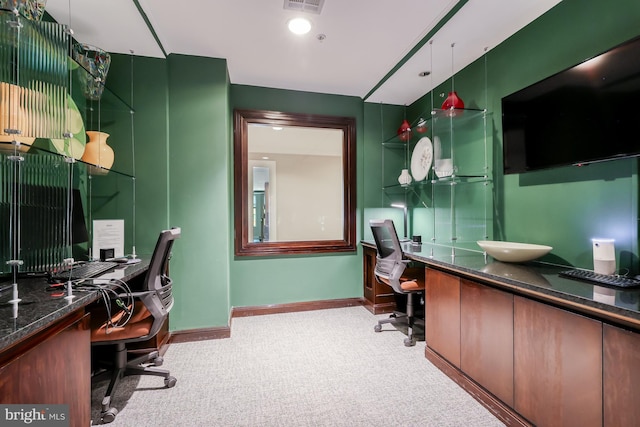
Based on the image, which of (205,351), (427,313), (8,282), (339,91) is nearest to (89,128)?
(8,282)

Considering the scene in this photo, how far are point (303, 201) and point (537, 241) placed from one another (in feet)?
8.41

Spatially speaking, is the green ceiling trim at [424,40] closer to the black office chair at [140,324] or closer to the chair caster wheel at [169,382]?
the black office chair at [140,324]

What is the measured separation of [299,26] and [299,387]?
9.09 ft

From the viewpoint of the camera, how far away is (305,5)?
6.81 feet

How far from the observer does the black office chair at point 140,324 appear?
70.2 inches

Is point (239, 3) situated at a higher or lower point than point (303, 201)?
higher

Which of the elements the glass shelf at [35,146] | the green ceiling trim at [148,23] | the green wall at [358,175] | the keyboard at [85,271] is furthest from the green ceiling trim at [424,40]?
the keyboard at [85,271]

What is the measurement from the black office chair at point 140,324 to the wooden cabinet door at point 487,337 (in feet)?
6.79

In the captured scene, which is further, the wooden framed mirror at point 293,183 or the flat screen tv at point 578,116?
the wooden framed mirror at point 293,183

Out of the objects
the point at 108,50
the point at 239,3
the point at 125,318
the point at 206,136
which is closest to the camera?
the point at 125,318

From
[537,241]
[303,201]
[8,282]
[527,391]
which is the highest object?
[303,201]

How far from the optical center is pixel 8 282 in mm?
1532

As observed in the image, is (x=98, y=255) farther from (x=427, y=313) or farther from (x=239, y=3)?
(x=427, y=313)

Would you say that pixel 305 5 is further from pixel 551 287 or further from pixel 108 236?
pixel 108 236
